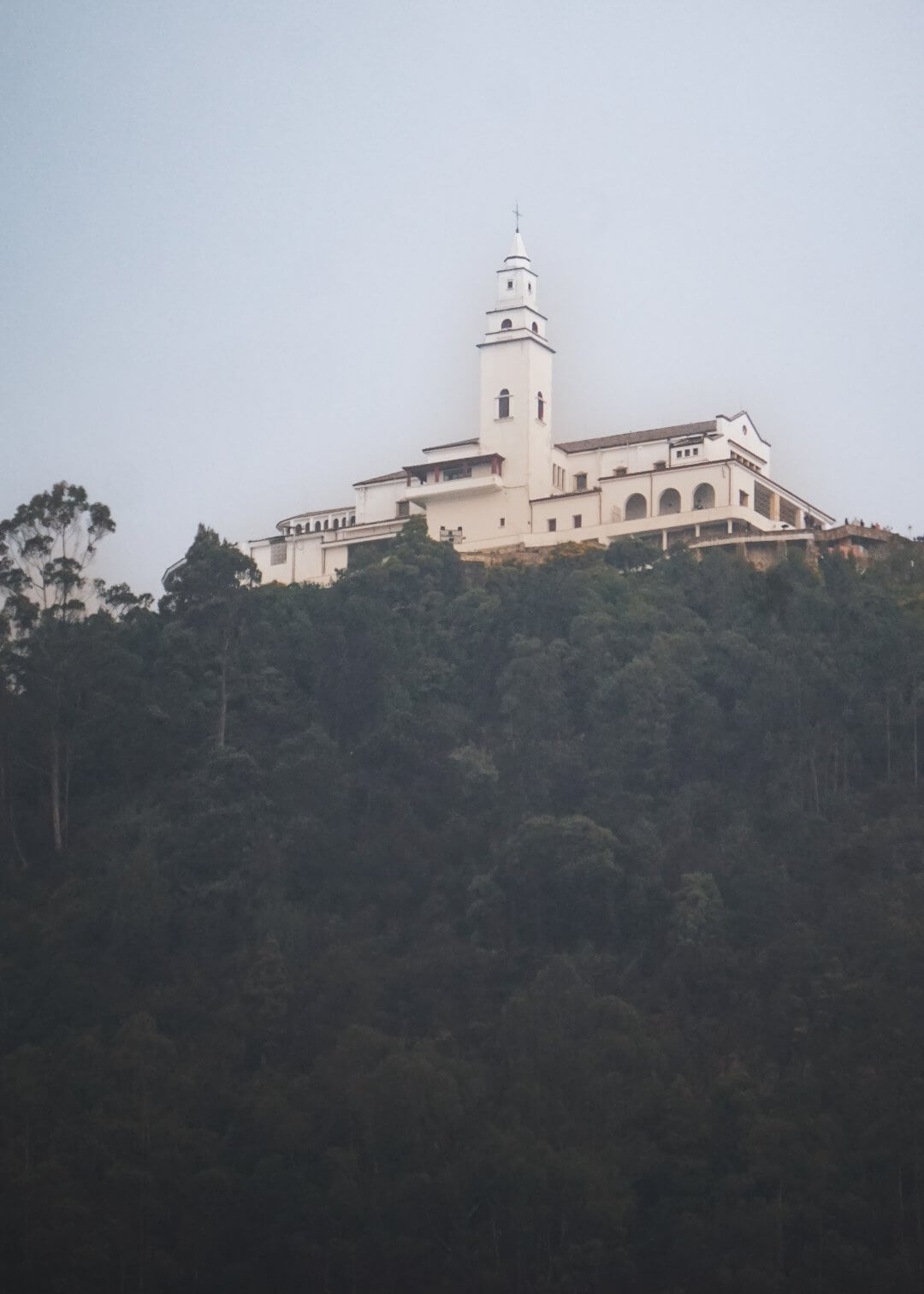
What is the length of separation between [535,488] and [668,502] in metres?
3.66

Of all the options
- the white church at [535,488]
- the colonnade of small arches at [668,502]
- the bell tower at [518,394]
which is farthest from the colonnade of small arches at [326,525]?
the colonnade of small arches at [668,502]

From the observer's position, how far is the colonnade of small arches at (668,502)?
63594mm

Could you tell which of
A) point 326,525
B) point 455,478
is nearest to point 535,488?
point 455,478

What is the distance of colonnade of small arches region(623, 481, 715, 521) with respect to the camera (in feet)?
209

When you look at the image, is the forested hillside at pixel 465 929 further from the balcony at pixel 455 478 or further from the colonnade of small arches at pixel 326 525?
the colonnade of small arches at pixel 326 525

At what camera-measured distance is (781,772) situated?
53875 millimetres

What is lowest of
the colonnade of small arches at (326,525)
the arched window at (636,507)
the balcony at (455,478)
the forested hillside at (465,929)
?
the forested hillside at (465,929)

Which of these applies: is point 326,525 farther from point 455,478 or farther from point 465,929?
point 465,929

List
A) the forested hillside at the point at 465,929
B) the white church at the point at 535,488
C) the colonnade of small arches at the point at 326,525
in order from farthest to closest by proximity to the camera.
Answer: the colonnade of small arches at the point at 326,525 < the white church at the point at 535,488 < the forested hillside at the point at 465,929

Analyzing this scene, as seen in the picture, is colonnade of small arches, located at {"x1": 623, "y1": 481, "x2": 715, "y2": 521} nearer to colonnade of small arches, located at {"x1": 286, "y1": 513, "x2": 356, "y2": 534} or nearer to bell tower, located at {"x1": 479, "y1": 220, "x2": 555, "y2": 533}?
bell tower, located at {"x1": 479, "y1": 220, "x2": 555, "y2": 533}

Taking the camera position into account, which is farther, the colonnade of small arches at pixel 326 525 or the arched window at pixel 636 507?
the colonnade of small arches at pixel 326 525

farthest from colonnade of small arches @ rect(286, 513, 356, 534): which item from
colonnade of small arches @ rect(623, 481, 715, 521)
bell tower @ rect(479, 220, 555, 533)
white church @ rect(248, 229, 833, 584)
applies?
colonnade of small arches @ rect(623, 481, 715, 521)

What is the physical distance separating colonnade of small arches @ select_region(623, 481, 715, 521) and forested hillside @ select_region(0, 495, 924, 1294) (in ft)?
8.30

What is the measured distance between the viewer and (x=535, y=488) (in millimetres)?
65562
